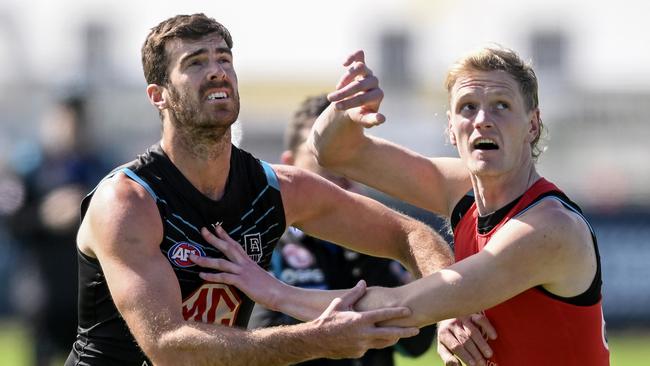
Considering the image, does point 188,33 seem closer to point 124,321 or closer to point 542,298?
point 124,321

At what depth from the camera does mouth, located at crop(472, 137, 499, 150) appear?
18.6 ft

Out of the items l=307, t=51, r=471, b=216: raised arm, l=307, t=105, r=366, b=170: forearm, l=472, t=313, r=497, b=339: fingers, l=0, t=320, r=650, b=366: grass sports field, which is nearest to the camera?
l=472, t=313, r=497, b=339: fingers

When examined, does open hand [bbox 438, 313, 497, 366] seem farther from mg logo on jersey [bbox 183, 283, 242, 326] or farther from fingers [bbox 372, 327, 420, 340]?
mg logo on jersey [bbox 183, 283, 242, 326]

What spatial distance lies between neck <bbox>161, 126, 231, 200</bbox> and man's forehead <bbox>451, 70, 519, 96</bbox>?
3.76 ft

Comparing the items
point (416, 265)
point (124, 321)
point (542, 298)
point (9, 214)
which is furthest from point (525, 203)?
point (9, 214)

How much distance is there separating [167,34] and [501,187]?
171 cm

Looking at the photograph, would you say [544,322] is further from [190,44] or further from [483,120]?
[190,44]

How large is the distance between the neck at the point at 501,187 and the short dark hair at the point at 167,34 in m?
1.40

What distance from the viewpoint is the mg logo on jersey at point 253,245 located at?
621 cm

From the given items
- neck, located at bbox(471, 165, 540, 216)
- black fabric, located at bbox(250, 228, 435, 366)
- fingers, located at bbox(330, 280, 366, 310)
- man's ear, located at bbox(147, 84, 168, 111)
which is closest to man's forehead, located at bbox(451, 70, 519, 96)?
neck, located at bbox(471, 165, 540, 216)

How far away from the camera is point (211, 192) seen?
616 cm

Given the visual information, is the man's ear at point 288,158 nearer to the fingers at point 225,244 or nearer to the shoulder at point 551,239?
the fingers at point 225,244

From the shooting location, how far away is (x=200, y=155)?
20.0 feet

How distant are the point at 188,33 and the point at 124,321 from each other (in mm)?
1380
